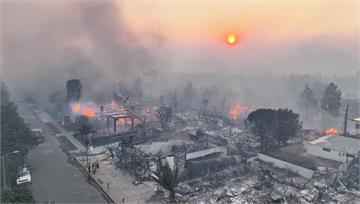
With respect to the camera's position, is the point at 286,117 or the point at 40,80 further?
the point at 40,80

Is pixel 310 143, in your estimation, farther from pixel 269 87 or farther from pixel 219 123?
pixel 269 87

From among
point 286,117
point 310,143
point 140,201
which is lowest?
point 140,201

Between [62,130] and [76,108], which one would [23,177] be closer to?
[62,130]

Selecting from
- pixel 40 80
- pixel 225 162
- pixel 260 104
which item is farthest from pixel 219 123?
pixel 40 80

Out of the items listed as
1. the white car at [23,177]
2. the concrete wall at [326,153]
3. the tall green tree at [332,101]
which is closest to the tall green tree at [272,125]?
the concrete wall at [326,153]

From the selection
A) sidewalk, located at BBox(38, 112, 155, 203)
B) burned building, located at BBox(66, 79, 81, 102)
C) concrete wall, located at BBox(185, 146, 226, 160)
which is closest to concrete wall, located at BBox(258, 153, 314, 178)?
concrete wall, located at BBox(185, 146, 226, 160)

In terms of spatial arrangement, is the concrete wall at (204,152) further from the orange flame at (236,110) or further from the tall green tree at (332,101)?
the tall green tree at (332,101)

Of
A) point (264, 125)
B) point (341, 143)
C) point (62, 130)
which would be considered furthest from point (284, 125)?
point (62, 130)

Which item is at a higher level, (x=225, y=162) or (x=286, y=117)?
(x=286, y=117)
